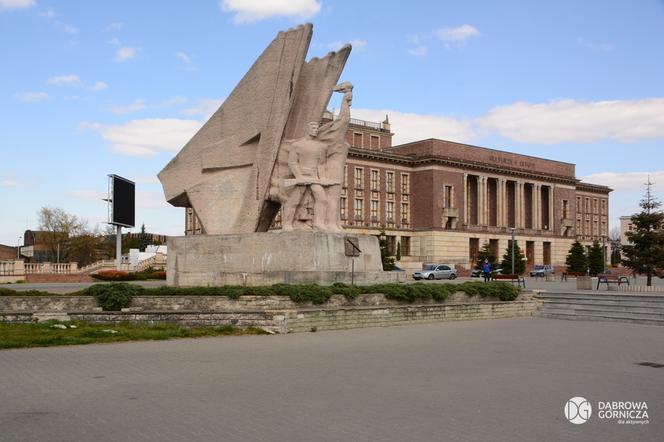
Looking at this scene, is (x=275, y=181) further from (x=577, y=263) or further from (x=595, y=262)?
(x=595, y=262)

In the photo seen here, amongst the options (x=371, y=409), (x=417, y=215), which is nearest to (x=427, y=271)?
(x=417, y=215)

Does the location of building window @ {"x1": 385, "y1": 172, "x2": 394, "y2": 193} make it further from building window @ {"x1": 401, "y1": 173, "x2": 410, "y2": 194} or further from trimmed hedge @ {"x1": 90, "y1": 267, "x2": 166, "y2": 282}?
trimmed hedge @ {"x1": 90, "y1": 267, "x2": 166, "y2": 282}

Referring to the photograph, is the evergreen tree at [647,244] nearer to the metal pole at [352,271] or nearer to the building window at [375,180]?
the metal pole at [352,271]

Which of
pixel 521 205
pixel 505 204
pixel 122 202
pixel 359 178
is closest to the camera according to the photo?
pixel 122 202

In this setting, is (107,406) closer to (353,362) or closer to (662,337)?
(353,362)

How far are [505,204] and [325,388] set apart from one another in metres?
89.6

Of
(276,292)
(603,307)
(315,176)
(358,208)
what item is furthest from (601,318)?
(358,208)

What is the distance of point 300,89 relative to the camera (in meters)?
23.8

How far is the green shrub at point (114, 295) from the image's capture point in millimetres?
18766

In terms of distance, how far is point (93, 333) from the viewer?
604 inches

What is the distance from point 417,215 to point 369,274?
220 feet

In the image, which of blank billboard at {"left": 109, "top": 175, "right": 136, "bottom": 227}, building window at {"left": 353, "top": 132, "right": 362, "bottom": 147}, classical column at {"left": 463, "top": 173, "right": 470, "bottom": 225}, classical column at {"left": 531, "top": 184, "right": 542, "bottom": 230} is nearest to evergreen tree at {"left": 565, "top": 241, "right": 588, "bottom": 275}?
classical column at {"left": 463, "top": 173, "right": 470, "bottom": 225}

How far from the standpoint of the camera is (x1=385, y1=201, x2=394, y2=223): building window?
286ft

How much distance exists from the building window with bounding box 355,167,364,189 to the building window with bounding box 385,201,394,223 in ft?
15.9
